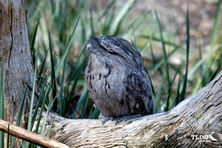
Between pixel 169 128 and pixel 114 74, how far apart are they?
50 centimetres

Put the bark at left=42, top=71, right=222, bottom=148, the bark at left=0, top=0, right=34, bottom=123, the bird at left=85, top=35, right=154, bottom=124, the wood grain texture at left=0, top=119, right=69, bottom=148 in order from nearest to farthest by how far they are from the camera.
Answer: the bark at left=42, top=71, right=222, bottom=148 → the wood grain texture at left=0, top=119, right=69, bottom=148 → the bird at left=85, top=35, right=154, bottom=124 → the bark at left=0, top=0, right=34, bottom=123

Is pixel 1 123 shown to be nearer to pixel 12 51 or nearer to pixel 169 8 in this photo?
pixel 12 51

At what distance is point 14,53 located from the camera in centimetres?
281

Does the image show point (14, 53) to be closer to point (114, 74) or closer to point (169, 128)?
point (114, 74)

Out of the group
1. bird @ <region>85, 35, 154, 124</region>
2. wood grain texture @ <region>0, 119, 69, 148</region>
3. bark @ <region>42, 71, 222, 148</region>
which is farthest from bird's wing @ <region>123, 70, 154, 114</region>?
wood grain texture @ <region>0, 119, 69, 148</region>

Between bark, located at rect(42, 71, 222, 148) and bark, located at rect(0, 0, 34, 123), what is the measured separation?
45 cm

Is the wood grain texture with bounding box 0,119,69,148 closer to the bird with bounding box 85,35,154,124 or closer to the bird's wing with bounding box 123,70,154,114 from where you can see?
the bird with bounding box 85,35,154,124

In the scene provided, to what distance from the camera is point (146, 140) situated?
242 cm

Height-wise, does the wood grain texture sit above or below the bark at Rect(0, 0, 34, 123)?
below

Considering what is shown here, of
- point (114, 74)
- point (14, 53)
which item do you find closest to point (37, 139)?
point (114, 74)

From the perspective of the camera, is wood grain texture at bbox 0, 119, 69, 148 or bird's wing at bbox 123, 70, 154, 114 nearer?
wood grain texture at bbox 0, 119, 69, 148

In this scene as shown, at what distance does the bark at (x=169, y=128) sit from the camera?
220cm

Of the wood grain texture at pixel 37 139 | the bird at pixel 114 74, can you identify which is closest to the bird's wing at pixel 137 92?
the bird at pixel 114 74

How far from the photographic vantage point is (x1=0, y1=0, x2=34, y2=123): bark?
2.74 m
